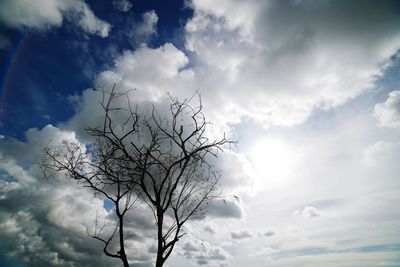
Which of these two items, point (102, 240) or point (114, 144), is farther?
point (102, 240)

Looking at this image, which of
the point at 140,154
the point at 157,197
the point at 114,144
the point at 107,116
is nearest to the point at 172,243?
the point at 157,197

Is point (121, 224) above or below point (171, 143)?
below

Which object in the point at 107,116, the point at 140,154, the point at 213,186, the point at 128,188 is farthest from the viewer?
the point at 213,186

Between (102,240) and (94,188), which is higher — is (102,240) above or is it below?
below

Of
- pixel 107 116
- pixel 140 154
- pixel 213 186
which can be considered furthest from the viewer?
pixel 213 186

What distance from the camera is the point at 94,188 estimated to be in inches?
401

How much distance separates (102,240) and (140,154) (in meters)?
4.16

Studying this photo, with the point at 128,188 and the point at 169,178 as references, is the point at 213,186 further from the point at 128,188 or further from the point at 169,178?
the point at 128,188

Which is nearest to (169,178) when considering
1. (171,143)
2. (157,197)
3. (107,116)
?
(157,197)

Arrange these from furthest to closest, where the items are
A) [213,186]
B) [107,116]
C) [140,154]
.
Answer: [213,186]
[140,154]
[107,116]

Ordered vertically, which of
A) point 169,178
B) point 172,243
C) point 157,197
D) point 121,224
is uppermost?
point 169,178

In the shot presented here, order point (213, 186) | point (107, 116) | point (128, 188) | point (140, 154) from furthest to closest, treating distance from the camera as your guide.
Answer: point (213, 186) < point (128, 188) < point (140, 154) < point (107, 116)

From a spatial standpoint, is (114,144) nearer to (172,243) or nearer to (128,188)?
(128,188)

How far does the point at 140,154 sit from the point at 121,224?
3.05 meters
